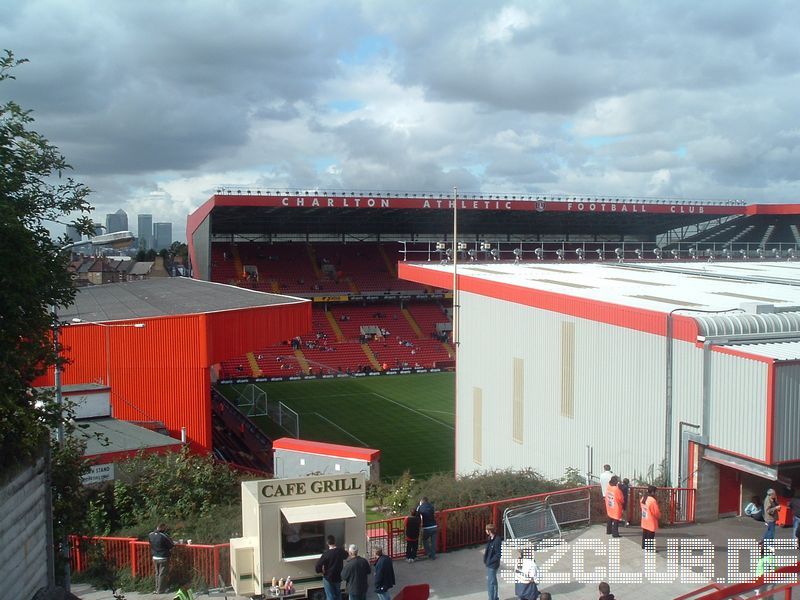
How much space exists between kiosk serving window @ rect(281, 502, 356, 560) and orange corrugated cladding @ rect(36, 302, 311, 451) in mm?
13197

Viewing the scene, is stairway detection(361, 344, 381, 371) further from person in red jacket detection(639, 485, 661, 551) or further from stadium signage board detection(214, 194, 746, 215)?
person in red jacket detection(639, 485, 661, 551)

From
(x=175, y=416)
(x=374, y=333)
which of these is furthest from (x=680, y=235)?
(x=175, y=416)

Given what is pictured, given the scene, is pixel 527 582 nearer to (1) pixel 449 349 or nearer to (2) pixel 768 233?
(1) pixel 449 349

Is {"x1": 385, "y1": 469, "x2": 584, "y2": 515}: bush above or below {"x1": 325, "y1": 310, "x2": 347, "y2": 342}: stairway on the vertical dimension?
above

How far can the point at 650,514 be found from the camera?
13180 mm

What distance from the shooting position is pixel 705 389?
51.5 ft

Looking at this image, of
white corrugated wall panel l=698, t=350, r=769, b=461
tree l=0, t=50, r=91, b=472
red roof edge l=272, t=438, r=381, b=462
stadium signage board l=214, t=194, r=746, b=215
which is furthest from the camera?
stadium signage board l=214, t=194, r=746, b=215

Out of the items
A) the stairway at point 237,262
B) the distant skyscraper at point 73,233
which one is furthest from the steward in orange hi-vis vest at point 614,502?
the stairway at point 237,262

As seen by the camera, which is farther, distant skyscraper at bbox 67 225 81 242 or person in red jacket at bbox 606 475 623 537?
person in red jacket at bbox 606 475 623 537

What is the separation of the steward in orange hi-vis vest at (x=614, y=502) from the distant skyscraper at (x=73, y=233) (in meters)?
9.81

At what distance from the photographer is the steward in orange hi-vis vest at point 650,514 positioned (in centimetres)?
1313

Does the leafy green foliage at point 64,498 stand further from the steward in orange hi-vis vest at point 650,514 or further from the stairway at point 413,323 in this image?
the stairway at point 413,323

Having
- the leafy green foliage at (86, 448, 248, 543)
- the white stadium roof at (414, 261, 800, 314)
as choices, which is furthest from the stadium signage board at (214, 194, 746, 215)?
the leafy green foliage at (86, 448, 248, 543)

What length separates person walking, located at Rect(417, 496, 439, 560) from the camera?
13562 millimetres
